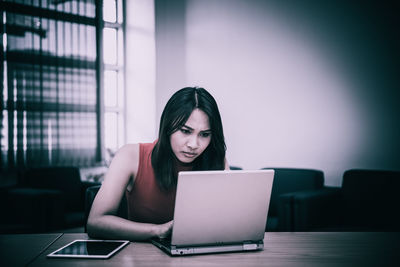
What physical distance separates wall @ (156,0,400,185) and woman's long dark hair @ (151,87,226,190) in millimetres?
1892

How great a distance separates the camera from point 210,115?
4.73 ft

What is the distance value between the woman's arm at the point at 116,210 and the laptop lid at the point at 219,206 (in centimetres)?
16

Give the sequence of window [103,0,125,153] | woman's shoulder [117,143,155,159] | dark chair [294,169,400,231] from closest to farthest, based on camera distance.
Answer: woman's shoulder [117,143,155,159] < dark chair [294,169,400,231] < window [103,0,125,153]

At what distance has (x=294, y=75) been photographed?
3.56 metres

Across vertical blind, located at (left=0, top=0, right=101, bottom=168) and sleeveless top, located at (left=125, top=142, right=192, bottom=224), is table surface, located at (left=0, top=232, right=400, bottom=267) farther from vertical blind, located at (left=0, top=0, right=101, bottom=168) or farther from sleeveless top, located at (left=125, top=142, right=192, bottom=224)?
vertical blind, located at (left=0, top=0, right=101, bottom=168)

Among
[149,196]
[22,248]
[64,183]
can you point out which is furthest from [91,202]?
[64,183]

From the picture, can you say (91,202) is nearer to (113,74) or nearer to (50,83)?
(50,83)

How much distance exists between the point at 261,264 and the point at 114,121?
14.4 ft

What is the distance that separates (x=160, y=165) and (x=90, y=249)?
0.54m

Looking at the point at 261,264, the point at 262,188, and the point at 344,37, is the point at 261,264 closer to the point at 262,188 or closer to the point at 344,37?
the point at 262,188

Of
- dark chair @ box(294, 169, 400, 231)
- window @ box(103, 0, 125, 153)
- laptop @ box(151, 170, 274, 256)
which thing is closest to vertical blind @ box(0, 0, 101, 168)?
window @ box(103, 0, 125, 153)

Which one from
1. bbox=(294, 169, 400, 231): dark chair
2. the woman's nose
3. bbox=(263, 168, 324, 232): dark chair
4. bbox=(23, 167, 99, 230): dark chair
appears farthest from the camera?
bbox=(23, 167, 99, 230): dark chair

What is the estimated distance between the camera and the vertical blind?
4.05 metres

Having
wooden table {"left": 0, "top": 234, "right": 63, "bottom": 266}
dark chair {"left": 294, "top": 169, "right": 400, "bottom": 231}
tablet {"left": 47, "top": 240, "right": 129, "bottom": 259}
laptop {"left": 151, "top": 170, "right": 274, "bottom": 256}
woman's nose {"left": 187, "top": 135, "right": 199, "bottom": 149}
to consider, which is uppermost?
woman's nose {"left": 187, "top": 135, "right": 199, "bottom": 149}
